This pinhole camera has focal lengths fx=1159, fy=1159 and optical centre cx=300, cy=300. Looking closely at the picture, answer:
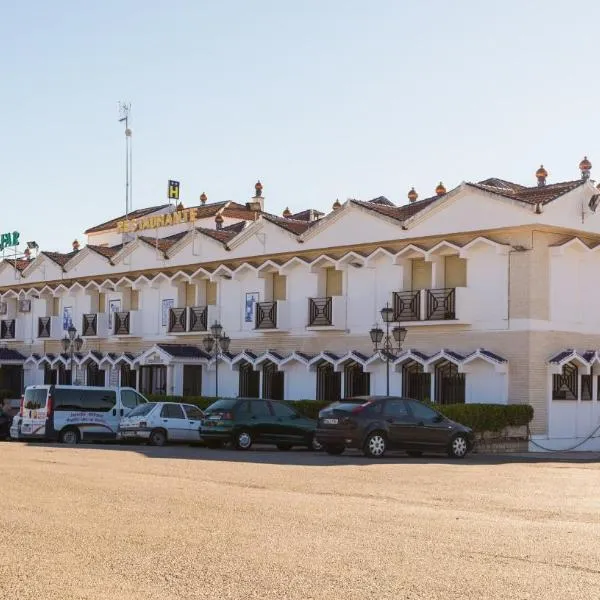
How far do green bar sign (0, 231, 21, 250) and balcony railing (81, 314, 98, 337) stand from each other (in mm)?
10410

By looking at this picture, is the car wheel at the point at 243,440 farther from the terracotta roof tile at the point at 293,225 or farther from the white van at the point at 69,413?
the terracotta roof tile at the point at 293,225

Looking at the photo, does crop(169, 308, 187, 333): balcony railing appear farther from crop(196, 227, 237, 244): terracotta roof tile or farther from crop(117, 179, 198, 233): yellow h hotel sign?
crop(117, 179, 198, 233): yellow h hotel sign

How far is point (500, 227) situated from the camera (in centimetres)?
3403

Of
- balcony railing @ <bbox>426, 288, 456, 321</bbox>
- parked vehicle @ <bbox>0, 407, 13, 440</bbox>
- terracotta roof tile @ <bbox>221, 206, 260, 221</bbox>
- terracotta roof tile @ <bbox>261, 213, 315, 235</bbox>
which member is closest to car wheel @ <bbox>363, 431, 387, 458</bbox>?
balcony railing @ <bbox>426, 288, 456, 321</bbox>

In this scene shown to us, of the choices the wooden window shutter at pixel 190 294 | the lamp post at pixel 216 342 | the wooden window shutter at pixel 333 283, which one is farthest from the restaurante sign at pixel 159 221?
the wooden window shutter at pixel 333 283

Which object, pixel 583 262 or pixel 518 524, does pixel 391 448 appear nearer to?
pixel 583 262

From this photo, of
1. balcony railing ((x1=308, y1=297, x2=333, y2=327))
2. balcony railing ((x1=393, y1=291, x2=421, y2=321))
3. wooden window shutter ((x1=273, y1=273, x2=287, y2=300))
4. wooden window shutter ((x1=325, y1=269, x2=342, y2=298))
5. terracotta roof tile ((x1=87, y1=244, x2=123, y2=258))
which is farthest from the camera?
terracotta roof tile ((x1=87, y1=244, x2=123, y2=258))

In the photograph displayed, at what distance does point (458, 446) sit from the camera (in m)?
28.9

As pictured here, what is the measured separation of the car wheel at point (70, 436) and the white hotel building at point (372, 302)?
30.3 feet

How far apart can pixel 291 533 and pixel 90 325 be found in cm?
4000

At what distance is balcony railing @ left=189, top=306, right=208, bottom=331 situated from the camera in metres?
45.0

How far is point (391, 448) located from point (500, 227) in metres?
9.12

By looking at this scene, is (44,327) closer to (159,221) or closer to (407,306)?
(159,221)

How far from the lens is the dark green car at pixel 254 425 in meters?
30.9
